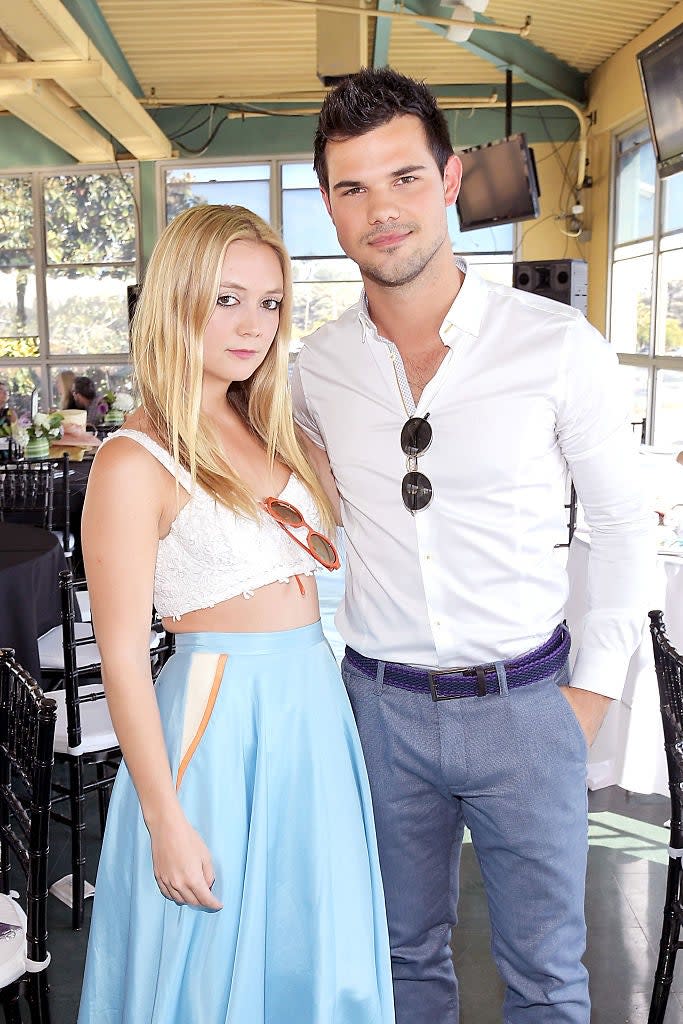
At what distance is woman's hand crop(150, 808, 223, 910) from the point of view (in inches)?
55.1

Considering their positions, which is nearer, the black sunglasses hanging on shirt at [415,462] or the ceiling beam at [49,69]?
the black sunglasses hanging on shirt at [415,462]

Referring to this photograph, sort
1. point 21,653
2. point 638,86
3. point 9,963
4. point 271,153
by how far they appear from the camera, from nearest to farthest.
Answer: point 9,963 → point 21,653 → point 638,86 → point 271,153

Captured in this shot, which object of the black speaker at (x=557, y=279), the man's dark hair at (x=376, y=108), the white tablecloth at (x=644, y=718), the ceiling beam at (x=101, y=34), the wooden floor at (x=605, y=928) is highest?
the ceiling beam at (x=101, y=34)

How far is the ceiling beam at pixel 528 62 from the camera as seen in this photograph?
8578 mm

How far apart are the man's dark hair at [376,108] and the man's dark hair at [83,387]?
24.6 ft

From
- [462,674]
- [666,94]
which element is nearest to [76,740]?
[462,674]

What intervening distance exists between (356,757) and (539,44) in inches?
363

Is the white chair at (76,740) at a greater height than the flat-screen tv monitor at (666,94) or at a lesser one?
lesser

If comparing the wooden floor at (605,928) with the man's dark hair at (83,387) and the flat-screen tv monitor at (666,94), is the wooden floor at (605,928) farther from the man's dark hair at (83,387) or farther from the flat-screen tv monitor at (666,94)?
the man's dark hair at (83,387)

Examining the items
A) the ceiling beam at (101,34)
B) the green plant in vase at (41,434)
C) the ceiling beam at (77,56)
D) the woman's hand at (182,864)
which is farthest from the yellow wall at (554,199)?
the woman's hand at (182,864)

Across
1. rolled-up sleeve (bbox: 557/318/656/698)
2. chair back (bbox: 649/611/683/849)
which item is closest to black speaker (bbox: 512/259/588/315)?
chair back (bbox: 649/611/683/849)

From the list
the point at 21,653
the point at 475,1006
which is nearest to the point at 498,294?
the point at 475,1006

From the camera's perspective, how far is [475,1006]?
2.40 metres

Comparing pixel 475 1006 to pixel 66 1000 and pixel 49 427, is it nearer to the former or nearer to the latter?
pixel 66 1000
